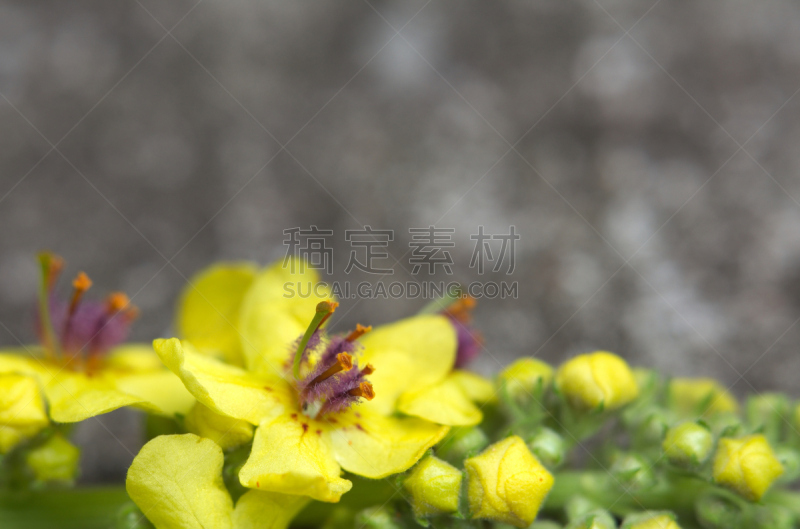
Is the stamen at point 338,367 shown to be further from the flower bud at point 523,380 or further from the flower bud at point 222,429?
the flower bud at point 523,380

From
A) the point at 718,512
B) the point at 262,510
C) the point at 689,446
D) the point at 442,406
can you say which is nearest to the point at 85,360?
the point at 262,510

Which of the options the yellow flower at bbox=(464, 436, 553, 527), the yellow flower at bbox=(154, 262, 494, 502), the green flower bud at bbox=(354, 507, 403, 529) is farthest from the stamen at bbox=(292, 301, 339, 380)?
the yellow flower at bbox=(464, 436, 553, 527)

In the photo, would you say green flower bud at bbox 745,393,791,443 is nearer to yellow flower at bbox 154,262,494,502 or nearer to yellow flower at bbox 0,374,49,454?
yellow flower at bbox 154,262,494,502

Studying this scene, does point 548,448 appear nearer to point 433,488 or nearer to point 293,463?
point 433,488

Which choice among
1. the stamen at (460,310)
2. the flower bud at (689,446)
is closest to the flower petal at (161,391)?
the stamen at (460,310)

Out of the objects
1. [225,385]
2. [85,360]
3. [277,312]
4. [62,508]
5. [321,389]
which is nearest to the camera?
[225,385]

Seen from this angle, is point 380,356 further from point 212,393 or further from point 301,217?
point 301,217

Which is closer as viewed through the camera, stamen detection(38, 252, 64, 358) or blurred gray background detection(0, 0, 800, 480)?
stamen detection(38, 252, 64, 358)
